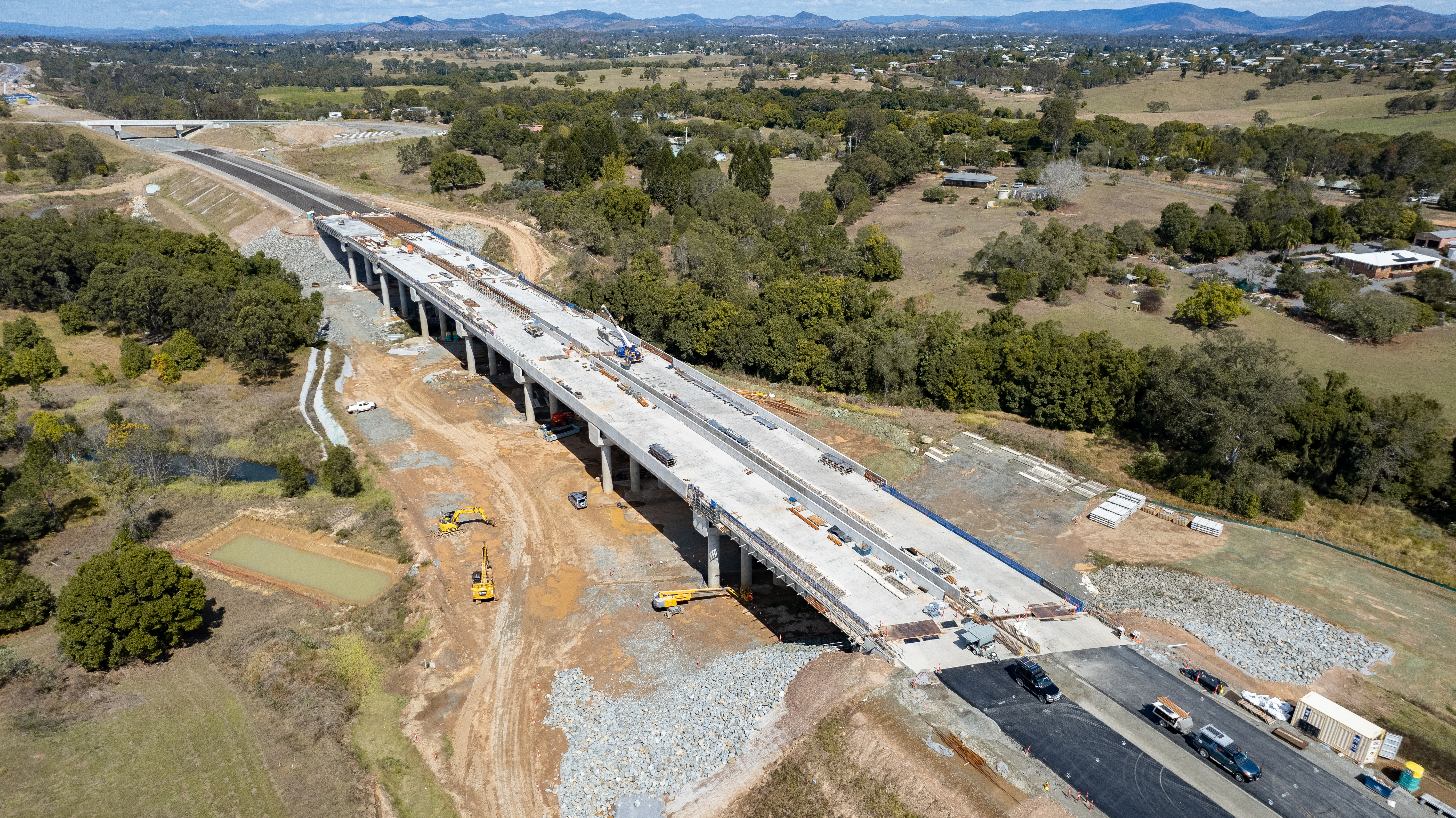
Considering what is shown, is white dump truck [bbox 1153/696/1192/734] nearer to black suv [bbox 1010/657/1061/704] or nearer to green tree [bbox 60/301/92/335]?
black suv [bbox 1010/657/1061/704]

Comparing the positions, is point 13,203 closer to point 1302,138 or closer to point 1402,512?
point 1402,512

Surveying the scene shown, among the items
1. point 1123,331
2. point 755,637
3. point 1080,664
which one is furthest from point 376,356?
point 1123,331

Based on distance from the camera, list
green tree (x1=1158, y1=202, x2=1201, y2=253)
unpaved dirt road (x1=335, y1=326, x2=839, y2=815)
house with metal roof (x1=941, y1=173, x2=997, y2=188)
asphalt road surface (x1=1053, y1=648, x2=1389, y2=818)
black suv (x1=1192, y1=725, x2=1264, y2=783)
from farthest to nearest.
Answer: house with metal roof (x1=941, y1=173, x2=997, y2=188)
green tree (x1=1158, y1=202, x2=1201, y2=253)
unpaved dirt road (x1=335, y1=326, x2=839, y2=815)
black suv (x1=1192, y1=725, x2=1264, y2=783)
asphalt road surface (x1=1053, y1=648, x2=1389, y2=818)

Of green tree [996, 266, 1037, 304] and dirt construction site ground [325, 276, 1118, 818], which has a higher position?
green tree [996, 266, 1037, 304]

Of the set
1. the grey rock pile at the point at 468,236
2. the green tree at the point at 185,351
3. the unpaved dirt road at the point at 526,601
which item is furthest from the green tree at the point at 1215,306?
the green tree at the point at 185,351

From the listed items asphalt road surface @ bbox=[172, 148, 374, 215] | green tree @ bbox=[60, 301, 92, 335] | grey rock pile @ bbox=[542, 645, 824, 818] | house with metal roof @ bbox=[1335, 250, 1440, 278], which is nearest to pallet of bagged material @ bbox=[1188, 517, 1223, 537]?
grey rock pile @ bbox=[542, 645, 824, 818]

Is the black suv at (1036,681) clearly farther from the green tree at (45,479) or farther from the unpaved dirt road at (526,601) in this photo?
the green tree at (45,479)

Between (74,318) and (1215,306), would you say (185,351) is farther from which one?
(1215,306)
